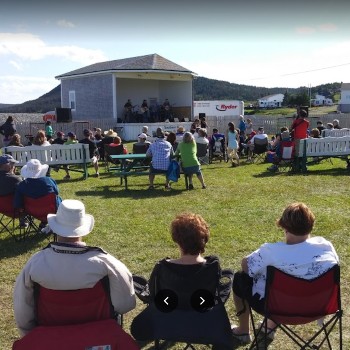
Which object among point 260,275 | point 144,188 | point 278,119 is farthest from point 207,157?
point 278,119

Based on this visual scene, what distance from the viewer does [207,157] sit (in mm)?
15445

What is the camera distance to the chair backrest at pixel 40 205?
643 cm

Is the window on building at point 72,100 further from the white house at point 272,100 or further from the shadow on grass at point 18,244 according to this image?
the white house at point 272,100

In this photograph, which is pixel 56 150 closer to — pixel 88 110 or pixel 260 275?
pixel 260 275

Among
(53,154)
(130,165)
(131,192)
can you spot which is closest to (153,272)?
(131,192)

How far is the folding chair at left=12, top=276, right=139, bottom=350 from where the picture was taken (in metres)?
2.77

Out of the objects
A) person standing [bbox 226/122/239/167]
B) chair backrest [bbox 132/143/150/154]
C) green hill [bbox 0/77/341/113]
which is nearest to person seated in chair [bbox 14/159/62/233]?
chair backrest [bbox 132/143/150/154]

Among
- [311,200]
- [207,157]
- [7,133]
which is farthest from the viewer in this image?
[7,133]

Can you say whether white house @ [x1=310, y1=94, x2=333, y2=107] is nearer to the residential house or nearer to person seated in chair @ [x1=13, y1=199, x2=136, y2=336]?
the residential house

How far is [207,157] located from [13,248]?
9667 mm

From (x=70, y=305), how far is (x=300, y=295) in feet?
4.87

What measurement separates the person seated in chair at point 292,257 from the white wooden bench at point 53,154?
9.15 meters

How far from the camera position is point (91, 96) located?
32.7 m

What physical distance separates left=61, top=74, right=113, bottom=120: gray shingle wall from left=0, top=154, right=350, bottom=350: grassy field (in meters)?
18.2
